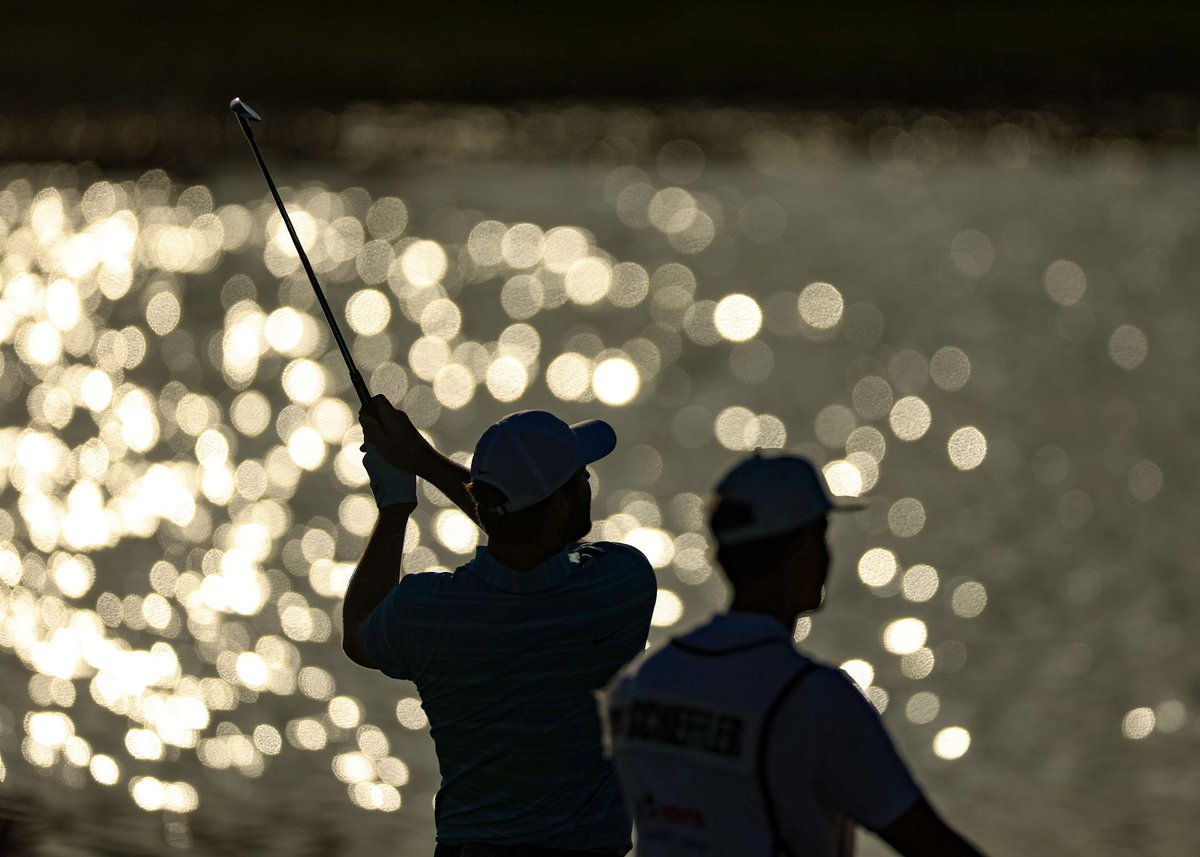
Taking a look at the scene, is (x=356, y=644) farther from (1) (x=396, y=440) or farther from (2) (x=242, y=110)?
(2) (x=242, y=110)

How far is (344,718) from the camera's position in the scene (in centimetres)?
1522

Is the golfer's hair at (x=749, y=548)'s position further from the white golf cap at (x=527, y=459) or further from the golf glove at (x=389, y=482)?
the golf glove at (x=389, y=482)

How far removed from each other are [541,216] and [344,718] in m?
36.5

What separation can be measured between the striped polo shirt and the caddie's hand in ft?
1.68

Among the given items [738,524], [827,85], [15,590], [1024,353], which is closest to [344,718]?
[15,590]

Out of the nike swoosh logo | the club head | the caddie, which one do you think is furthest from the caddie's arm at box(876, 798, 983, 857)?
the club head

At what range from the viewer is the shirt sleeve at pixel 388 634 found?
4879mm

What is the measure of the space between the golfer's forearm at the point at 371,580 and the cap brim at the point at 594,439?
0.44 metres

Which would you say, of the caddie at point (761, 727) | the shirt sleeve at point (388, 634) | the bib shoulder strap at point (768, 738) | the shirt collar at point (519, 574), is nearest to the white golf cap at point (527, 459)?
the shirt collar at point (519, 574)

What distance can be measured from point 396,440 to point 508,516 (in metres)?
0.70

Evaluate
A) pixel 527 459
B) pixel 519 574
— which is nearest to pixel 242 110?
pixel 527 459

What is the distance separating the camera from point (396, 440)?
→ 17.6ft

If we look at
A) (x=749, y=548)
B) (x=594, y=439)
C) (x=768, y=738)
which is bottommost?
(x=768, y=738)

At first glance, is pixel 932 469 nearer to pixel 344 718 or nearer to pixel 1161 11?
pixel 344 718
